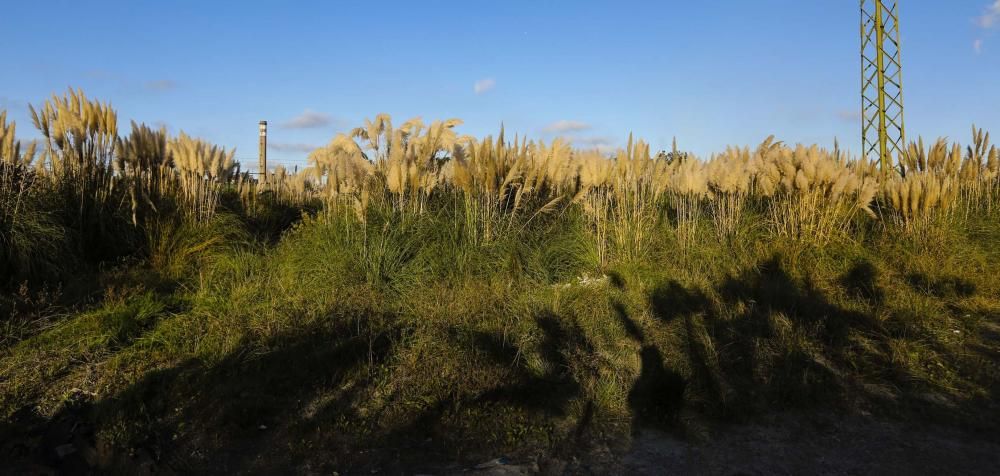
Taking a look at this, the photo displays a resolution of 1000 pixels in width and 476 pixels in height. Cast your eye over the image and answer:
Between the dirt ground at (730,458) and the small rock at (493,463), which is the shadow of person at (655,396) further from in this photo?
the small rock at (493,463)

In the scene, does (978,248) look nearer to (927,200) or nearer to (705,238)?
(927,200)

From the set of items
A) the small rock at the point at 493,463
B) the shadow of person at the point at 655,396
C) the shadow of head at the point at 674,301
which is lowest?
the small rock at the point at 493,463

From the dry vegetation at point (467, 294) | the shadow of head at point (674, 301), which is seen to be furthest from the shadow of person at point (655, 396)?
the shadow of head at point (674, 301)

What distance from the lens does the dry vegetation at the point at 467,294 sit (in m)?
4.12

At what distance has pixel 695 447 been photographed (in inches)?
147

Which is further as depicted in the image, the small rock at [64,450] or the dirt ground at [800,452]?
the small rock at [64,450]

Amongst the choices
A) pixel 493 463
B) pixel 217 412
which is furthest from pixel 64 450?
pixel 493 463

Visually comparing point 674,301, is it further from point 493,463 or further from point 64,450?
point 64,450

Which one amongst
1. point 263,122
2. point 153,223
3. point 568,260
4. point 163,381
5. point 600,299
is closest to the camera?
point 163,381

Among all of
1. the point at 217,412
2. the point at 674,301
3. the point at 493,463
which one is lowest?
the point at 493,463

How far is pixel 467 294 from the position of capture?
5.45 meters

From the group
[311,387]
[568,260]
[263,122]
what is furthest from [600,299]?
[263,122]

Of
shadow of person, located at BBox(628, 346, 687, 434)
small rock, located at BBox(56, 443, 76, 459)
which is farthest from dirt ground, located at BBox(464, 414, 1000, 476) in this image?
small rock, located at BBox(56, 443, 76, 459)

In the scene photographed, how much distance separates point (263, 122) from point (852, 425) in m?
16.6
